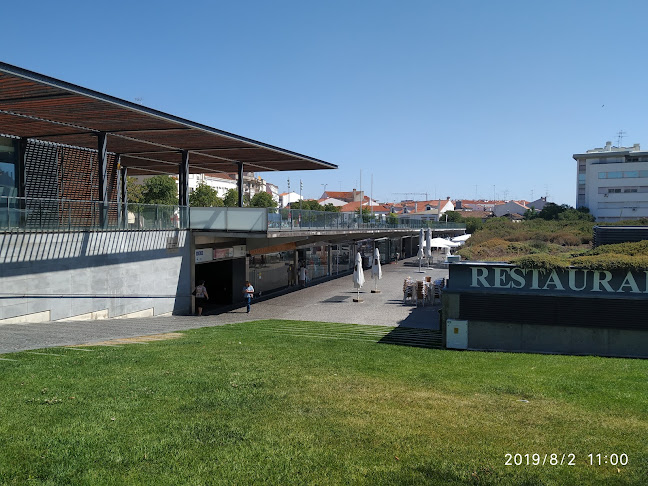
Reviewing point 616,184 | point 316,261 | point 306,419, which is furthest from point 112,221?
point 616,184

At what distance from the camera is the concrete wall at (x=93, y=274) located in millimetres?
14609

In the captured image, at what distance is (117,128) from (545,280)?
15463 mm

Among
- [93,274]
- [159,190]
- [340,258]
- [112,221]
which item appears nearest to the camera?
[93,274]

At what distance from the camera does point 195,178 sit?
136 metres

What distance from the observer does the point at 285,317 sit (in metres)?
21.0

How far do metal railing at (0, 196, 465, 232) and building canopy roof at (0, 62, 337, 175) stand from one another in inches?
112

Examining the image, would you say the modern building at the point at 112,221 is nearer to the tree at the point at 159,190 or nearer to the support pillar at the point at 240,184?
the support pillar at the point at 240,184

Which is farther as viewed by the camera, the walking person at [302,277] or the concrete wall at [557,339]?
the walking person at [302,277]

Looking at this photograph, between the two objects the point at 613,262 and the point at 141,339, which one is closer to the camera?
the point at 613,262

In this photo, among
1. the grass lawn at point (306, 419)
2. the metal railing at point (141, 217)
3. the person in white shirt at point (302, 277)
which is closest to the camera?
the grass lawn at point (306, 419)

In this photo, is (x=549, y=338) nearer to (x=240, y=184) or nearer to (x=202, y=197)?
(x=240, y=184)

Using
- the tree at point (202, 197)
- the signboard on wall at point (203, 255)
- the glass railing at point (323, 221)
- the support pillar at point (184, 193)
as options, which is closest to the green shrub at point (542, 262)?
the glass railing at point (323, 221)

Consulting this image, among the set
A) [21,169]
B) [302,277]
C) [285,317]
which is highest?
[21,169]

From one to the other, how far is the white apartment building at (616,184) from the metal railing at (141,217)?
9043cm
